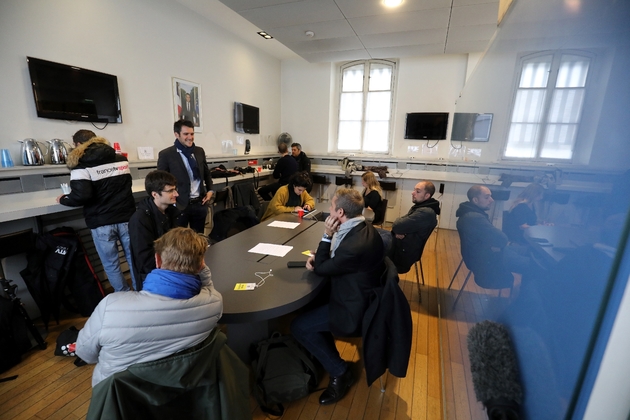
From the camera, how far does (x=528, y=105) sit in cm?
76

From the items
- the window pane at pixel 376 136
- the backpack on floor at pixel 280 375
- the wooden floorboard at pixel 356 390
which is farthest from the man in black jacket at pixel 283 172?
the backpack on floor at pixel 280 375

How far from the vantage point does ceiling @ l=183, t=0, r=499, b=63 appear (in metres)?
3.19

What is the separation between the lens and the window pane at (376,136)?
6363 mm

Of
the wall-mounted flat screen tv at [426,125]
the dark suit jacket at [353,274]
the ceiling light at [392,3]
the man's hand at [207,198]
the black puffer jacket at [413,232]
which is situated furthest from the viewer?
the wall-mounted flat screen tv at [426,125]

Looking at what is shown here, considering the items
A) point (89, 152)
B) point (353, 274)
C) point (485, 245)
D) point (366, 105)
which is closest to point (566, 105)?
point (485, 245)

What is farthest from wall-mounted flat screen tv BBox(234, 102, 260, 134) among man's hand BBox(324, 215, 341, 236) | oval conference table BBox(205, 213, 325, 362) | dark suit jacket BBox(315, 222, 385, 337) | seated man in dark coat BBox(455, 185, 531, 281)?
seated man in dark coat BBox(455, 185, 531, 281)

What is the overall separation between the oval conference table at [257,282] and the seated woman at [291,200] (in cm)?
80

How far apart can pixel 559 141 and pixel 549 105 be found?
0.39 feet

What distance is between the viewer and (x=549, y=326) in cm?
52

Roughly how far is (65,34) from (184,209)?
2052 mm

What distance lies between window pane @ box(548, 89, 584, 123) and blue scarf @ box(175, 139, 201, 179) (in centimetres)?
327

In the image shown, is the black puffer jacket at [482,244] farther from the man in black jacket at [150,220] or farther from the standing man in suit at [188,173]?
the standing man in suit at [188,173]

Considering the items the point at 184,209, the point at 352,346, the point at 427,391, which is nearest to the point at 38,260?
the point at 184,209

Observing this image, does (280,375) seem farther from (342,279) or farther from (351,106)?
(351,106)
